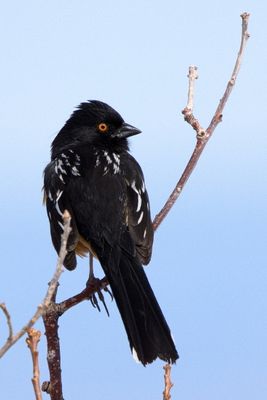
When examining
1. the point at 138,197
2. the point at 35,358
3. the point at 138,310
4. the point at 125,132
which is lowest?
the point at 35,358

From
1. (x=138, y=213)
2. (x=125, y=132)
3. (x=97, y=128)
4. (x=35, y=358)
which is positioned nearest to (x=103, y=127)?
(x=97, y=128)

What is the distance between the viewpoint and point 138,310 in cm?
388

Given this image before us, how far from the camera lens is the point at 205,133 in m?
3.83

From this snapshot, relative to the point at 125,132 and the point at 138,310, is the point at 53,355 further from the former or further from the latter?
the point at 125,132

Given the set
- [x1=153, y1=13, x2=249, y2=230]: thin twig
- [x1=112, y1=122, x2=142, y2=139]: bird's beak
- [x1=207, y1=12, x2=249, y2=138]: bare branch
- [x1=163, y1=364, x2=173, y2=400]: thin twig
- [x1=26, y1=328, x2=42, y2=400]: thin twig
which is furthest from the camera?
[x1=112, y1=122, x2=142, y2=139]: bird's beak

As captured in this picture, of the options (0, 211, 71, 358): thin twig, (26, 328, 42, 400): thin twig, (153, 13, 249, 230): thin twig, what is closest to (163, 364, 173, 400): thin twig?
(26, 328, 42, 400): thin twig

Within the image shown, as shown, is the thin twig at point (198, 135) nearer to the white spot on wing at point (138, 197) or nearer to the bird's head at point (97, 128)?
the white spot on wing at point (138, 197)

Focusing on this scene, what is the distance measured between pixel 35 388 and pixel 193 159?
2084 millimetres

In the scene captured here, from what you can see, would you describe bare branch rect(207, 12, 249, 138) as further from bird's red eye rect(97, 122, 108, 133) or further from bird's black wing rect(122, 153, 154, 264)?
bird's red eye rect(97, 122, 108, 133)

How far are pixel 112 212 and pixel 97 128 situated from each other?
2.87 feet

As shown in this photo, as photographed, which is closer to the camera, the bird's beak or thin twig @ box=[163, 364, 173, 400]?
thin twig @ box=[163, 364, 173, 400]

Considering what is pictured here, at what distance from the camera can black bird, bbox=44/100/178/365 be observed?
3.83 m

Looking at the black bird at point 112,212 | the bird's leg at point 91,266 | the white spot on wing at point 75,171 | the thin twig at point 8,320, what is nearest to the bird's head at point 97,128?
the black bird at point 112,212

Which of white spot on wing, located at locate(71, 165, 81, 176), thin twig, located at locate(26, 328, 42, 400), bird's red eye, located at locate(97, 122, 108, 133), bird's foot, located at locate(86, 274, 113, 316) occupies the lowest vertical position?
thin twig, located at locate(26, 328, 42, 400)
